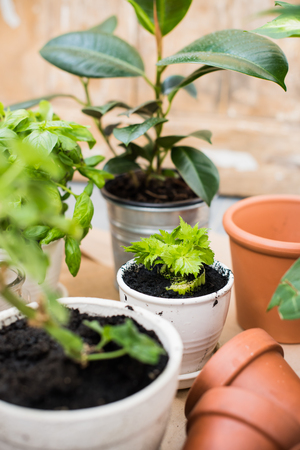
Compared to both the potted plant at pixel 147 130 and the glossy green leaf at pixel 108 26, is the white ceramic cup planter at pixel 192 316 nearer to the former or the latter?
the potted plant at pixel 147 130

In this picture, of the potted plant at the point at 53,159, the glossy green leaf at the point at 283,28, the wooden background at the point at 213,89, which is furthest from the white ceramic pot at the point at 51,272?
the wooden background at the point at 213,89

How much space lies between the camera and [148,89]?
2.07 meters

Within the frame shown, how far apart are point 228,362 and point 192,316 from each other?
101 millimetres

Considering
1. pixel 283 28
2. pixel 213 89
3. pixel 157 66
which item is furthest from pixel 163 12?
pixel 213 89

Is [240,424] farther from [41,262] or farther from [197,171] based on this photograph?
[197,171]

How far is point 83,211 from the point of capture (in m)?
0.70

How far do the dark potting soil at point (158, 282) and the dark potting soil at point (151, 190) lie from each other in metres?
0.29

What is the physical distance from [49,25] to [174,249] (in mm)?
1896

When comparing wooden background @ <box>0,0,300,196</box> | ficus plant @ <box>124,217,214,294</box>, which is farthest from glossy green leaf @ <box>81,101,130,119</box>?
wooden background @ <box>0,0,300,196</box>

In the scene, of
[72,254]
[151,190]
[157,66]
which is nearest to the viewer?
[72,254]

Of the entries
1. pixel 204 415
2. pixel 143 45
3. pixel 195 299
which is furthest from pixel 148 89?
pixel 204 415

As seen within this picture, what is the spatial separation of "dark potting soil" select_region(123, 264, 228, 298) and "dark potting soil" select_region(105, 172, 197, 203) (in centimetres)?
29

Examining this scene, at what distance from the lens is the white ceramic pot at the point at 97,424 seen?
353mm

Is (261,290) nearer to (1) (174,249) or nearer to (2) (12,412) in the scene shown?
(1) (174,249)
